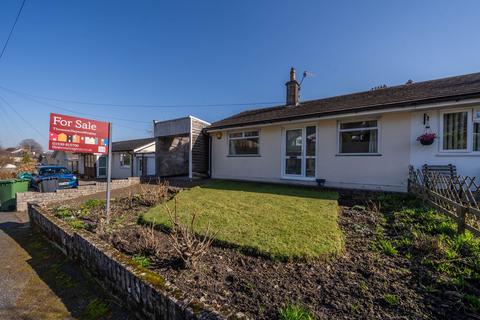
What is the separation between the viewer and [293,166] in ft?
34.1

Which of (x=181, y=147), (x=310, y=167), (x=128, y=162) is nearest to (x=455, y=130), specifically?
(x=310, y=167)

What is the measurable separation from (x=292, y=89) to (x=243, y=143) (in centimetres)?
432

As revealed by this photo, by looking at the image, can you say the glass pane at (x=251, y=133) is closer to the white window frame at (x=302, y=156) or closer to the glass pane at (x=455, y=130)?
the white window frame at (x=302, y=156)

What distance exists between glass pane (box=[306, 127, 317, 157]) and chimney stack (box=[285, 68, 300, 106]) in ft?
11.4

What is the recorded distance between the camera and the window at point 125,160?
21077 mm

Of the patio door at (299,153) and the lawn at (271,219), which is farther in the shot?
the patio door at (299,153)

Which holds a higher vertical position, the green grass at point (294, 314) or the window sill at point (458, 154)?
the window sill at point (458, 154)

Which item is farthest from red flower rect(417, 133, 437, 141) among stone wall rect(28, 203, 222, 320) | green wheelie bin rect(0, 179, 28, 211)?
green wheelie bin rect(0, 179, 28, 211)

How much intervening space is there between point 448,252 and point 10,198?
590 inches

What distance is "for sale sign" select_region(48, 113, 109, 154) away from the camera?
502 centimetres

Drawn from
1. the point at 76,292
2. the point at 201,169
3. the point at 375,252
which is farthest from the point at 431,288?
the point at 201,169

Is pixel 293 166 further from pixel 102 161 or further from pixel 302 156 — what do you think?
pixel 102 161

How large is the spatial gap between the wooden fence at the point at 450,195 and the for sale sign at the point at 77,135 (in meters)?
8.21

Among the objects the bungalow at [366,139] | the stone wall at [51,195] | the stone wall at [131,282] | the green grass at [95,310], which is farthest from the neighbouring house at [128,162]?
the green grass at [95,310]
